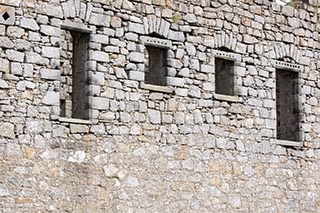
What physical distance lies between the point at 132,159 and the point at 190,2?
11.1 feet

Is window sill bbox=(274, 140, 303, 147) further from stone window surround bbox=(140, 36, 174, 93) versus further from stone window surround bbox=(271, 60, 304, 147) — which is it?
stone window surround bbox=(140, 36, 174, 93)

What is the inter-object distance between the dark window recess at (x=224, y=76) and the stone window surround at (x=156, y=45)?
1.51 m

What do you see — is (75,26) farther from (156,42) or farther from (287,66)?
(287,66)

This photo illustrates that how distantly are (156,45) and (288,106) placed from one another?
13.3 feet

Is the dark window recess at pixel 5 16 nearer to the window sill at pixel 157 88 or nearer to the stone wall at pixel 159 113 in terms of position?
the stone wall at pixel 159 113

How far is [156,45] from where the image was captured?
15.9 metres

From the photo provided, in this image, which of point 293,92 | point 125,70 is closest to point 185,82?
point 125,70

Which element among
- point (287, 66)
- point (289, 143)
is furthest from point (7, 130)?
point (287, 66)

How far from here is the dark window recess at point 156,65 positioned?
52.9 ft

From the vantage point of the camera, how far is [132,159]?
1525 centimetres

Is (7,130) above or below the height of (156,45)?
below

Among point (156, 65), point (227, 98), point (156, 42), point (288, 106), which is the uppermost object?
point (156, 42)

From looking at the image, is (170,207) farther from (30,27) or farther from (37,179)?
(30,27)

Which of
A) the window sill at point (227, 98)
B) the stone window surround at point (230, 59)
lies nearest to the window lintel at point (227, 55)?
the stone window surround at point (230, 59)
